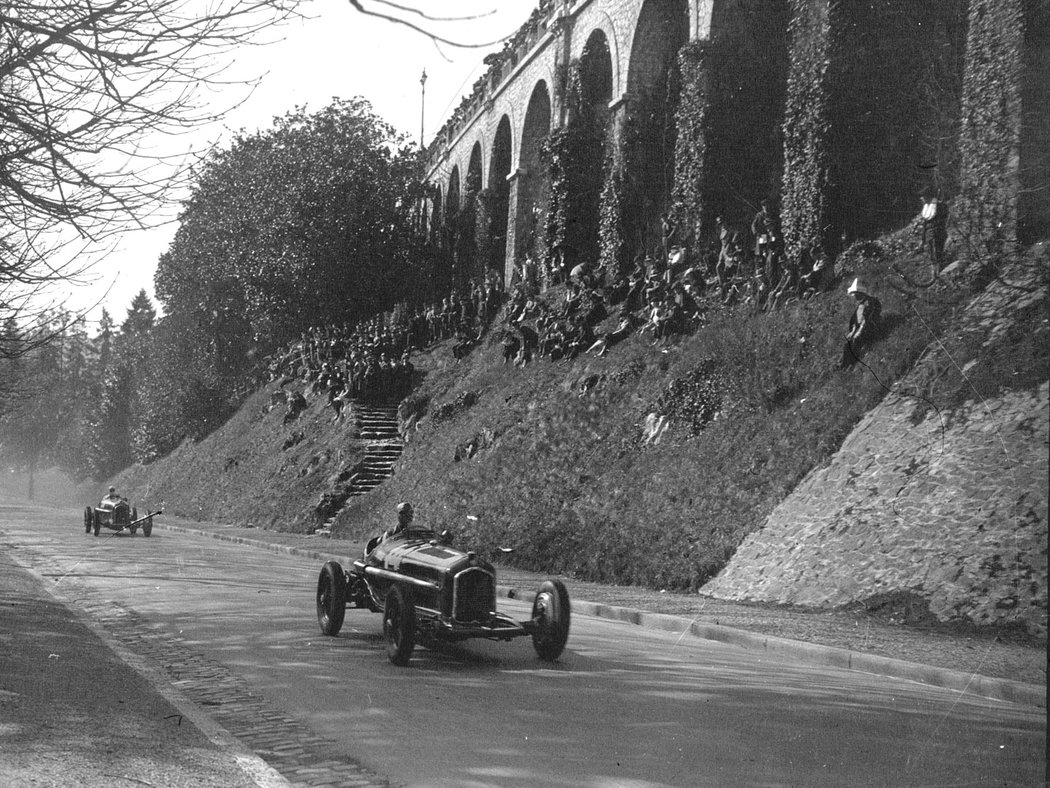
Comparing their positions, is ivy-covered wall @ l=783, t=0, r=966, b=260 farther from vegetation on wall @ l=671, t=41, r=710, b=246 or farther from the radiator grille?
the radiator grille

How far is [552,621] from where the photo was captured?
9.11 metres

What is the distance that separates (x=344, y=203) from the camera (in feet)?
151

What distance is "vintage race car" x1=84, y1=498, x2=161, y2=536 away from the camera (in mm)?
28062

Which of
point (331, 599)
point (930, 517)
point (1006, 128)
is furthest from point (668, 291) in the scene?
point (331, 599)

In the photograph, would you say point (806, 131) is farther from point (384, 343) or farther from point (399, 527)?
point (384, 343)

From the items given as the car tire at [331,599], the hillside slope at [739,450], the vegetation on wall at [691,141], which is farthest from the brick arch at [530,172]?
the car tire at [331,599]

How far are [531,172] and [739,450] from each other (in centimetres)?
2366

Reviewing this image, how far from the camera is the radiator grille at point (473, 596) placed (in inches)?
355

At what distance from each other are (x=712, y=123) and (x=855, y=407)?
1155 centimetres

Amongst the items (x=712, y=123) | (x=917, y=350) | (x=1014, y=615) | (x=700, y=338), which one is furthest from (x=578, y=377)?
(x=1014, y=615)

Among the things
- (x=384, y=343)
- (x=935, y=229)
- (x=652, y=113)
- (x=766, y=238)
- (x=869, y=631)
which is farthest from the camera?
(x=384, y=343)

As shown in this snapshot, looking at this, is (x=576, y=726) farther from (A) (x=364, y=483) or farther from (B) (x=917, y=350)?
(A) (x=364, y=483)

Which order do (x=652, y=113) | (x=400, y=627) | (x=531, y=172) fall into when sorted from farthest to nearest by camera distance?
(x=531, y=172) → (x=652, y=113) → (x=400, y=627)

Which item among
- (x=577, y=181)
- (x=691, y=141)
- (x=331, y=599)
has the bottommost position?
(x=331, y=599)
